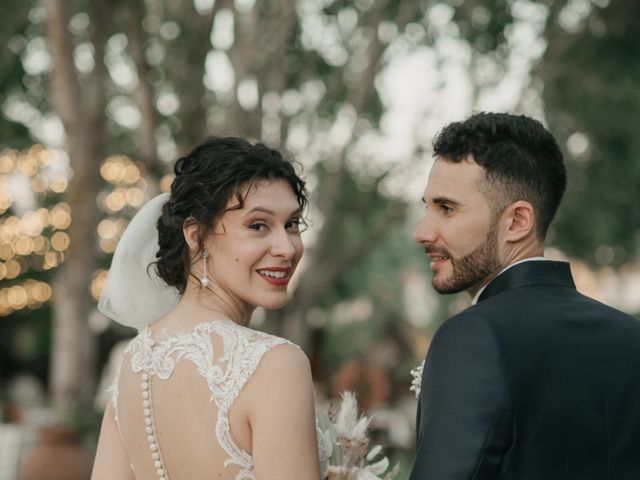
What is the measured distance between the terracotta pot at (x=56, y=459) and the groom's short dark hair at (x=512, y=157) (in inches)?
306

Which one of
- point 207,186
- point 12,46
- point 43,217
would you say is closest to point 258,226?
point 207,186

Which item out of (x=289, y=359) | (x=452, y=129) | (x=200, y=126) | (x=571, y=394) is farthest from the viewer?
(x=200, y=126)

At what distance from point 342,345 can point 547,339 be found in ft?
93.6

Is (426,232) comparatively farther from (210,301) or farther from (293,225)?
(210,301)

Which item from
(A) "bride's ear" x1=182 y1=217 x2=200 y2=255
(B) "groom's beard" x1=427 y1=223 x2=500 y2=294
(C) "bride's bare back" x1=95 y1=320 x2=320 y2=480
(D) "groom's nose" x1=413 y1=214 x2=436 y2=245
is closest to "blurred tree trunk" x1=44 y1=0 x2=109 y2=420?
(A) "bride's ear" x1=182 y1=217 x2=200 y2=255

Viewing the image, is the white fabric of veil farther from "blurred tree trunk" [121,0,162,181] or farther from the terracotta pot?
"blurred tree trunk" [121,0,162,181]

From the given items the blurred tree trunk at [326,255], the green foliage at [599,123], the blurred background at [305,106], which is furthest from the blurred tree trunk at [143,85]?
the green foliage at [599,123]

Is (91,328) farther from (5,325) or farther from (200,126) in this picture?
(5,325)

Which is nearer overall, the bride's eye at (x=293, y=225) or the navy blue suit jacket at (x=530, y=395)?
the navy blue suit jacket at (x=530, y=395)

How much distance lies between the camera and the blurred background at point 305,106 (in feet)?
32.7

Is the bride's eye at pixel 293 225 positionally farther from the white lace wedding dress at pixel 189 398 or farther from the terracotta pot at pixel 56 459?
the terracotta pot at pixel 56 459

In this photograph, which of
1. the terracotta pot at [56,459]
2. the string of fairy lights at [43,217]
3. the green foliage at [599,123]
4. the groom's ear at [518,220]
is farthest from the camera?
the string of fairy lights at [43,217]

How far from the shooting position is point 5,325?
1162 inches

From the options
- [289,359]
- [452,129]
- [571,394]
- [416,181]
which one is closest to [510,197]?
[452,129]
